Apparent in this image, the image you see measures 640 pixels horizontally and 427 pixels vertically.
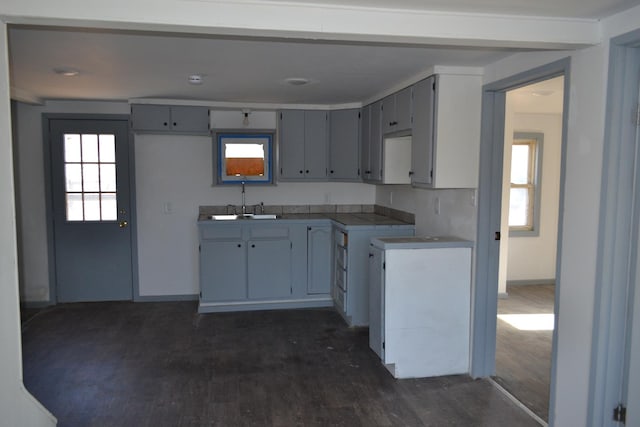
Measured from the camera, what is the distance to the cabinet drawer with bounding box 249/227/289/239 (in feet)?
16.4

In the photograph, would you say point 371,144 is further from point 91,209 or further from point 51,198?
point 51,198

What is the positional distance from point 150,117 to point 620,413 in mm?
4536

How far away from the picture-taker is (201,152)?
541 centimetres

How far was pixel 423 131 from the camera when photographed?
356cm

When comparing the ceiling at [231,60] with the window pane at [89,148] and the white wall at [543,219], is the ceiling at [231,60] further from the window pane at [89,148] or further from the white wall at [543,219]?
→ the white wall at [543,219]

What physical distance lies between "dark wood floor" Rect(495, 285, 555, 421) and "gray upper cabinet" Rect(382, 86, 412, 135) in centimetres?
197

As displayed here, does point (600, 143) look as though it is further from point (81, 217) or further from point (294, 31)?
point (81, 217)

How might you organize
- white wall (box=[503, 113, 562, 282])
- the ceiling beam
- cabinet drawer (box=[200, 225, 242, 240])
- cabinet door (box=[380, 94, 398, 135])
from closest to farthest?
the ceiling beam < cabinet door (box=[380, 94, 398, 135]) < cabinet drawer (box=[200, 225, 242, 240]) < white wall (box=[503, 113, 562, 282])

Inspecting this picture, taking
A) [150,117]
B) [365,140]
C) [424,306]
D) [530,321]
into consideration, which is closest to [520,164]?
[530,321]

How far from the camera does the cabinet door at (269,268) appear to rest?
502 cm

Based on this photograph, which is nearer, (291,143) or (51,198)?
(51,198)

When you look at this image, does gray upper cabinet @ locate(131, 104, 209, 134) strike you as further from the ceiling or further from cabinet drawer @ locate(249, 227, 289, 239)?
cabinet drawer @ locate(249, 227, 289, 239)

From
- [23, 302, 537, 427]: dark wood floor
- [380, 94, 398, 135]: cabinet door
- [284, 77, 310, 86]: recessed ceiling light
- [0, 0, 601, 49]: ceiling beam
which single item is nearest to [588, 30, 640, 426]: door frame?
[0, 0, 601, 49]: ceiling beam

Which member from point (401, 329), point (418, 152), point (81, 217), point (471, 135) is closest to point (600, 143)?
point (471, 135)
